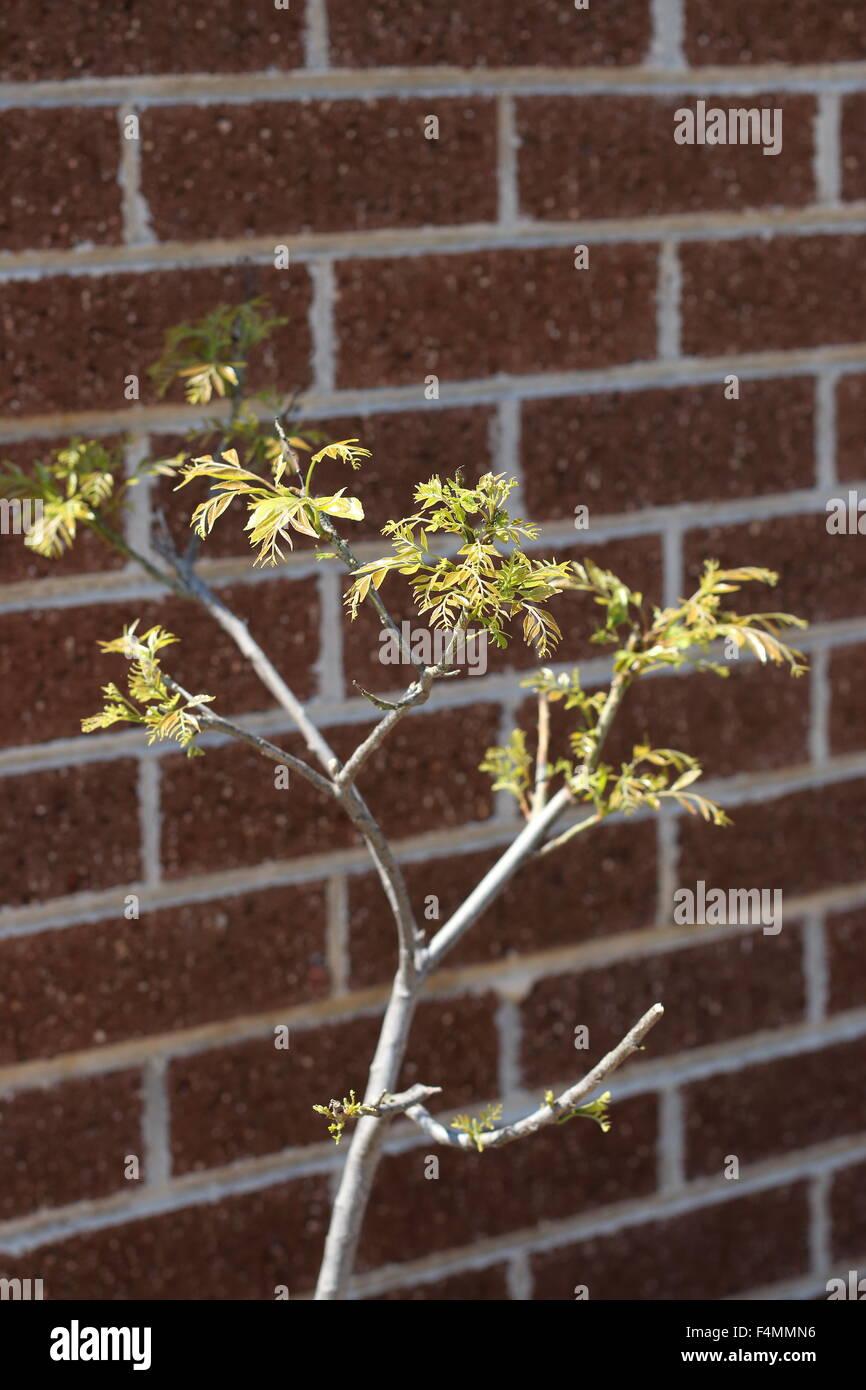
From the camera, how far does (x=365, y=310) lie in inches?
42.9

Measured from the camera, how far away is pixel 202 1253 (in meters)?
1.13

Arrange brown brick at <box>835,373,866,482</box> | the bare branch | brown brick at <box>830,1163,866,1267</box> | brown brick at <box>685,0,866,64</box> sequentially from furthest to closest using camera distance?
brown brick at <box>830,1163,866,1267</box> < brown brick at <box>835,373,866,482</box> < brown brick at <box>685,0,866,64</box> < the bare branch

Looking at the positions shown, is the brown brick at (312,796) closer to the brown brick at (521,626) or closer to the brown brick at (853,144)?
the brown brick at (521,626)

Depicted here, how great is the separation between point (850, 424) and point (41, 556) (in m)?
0.68

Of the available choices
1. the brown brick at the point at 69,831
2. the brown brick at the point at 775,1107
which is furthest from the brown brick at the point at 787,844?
the brown brick at the point at 69,831

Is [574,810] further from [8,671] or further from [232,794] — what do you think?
[8,671]

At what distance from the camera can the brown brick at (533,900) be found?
1.16 meters

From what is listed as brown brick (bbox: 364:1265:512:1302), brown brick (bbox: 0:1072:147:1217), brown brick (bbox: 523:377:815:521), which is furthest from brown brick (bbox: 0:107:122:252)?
brown brick (bbox: 364:1265:512:1302)

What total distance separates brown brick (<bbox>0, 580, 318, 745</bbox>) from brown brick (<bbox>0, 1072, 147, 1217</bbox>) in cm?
25

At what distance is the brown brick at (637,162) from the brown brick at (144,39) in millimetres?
198

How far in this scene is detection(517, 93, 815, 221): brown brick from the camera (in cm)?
113

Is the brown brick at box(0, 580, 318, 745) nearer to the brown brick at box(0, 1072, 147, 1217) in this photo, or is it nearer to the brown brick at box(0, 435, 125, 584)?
the brown brick at box(0, 435, 125, 584)
